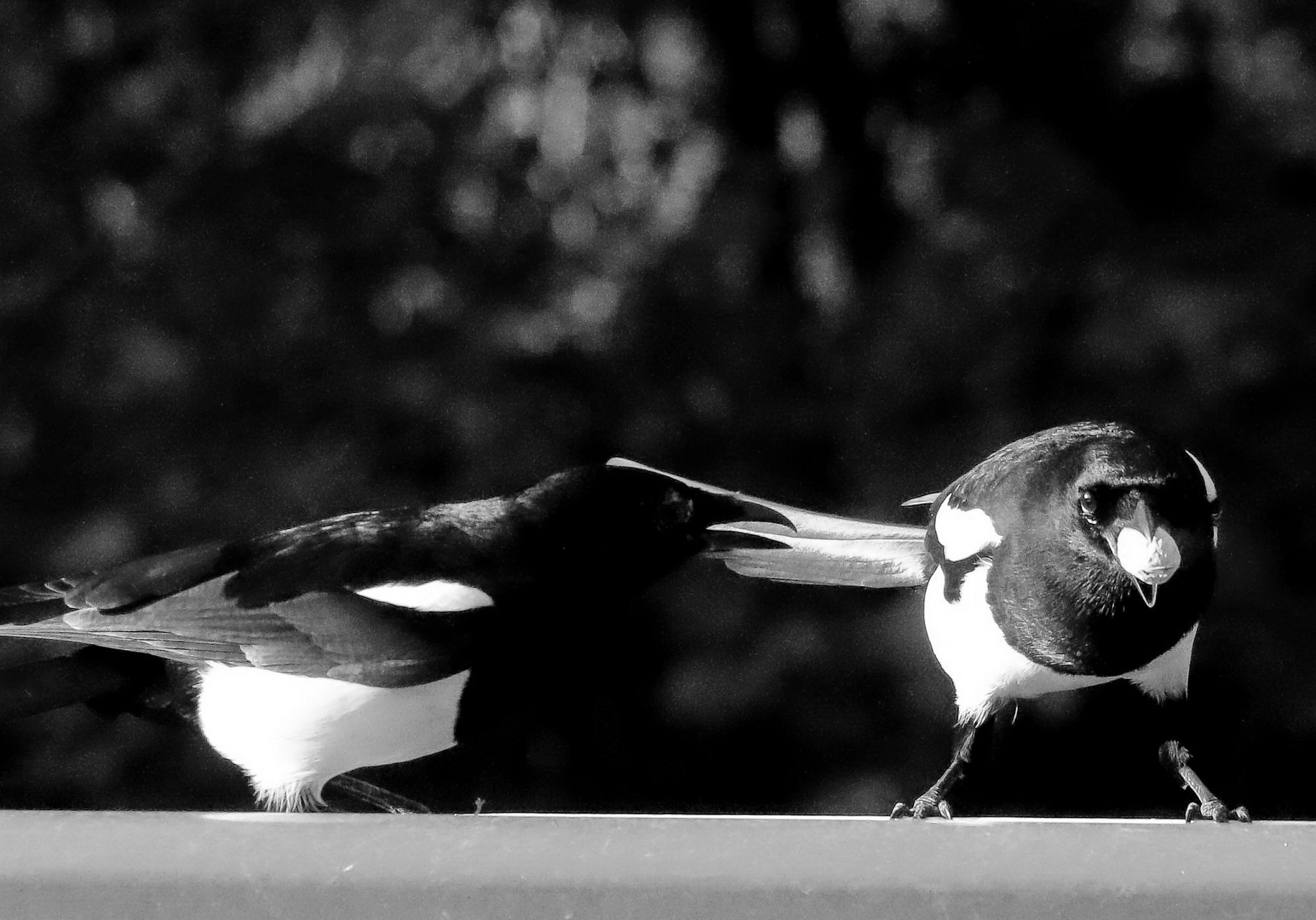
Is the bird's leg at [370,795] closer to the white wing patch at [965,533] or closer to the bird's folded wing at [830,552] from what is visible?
the bird's folded wing at [830,552]

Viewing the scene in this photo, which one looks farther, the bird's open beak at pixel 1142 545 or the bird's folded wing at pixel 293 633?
the bird's folded wing at pixel 293 633

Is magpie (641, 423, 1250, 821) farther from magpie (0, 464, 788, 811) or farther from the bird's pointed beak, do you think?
magpie (0, 464, 788, 811)

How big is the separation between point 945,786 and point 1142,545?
15.5 inches

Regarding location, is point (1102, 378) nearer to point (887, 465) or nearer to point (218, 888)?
point (887, 465)

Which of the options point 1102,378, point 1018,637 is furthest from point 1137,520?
point 1102,378

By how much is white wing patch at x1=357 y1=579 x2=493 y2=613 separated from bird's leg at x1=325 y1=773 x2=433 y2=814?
256 millimetres

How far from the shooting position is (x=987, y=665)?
1.37 m

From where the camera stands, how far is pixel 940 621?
145cm

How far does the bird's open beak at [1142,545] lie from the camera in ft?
3.73

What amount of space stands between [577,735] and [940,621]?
649mm

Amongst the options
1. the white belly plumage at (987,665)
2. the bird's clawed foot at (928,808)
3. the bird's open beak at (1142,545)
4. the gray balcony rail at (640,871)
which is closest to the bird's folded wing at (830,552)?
the white belly plumage at (987,665)

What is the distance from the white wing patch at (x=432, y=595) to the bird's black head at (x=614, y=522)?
0.26 feet

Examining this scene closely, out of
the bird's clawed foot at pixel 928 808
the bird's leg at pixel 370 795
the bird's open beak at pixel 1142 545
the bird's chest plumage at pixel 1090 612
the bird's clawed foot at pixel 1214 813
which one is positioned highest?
the bird's open beak at pixel 1142 545

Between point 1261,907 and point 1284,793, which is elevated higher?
point 1261,907
